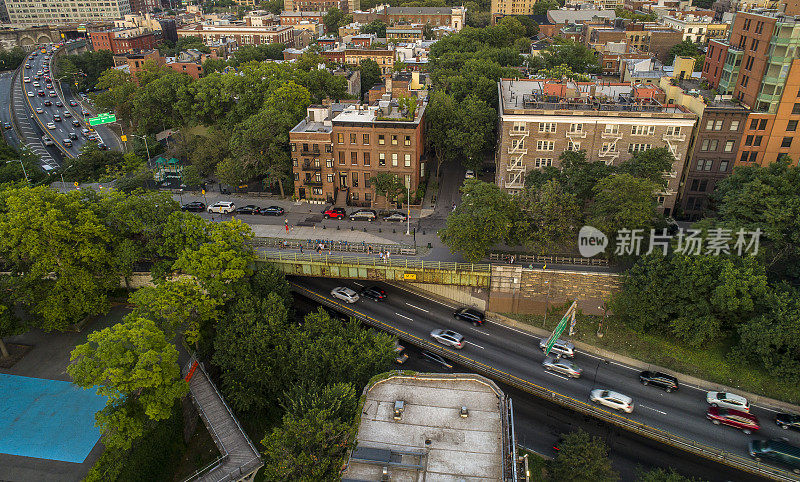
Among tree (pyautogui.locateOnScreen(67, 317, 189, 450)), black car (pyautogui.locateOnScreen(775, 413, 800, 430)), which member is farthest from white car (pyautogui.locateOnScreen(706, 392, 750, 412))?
tree (pyautogui.locateOnScreen(67, 317, 189, 450))

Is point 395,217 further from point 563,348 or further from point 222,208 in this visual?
point 563,348

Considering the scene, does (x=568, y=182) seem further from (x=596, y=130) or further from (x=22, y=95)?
(x=22, y=95)

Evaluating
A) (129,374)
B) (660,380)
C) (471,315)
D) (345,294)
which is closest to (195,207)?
(345,294)

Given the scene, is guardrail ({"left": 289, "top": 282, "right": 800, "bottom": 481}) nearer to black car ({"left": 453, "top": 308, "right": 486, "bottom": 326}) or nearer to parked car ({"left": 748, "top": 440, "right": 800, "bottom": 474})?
parked car ({"left": 748, "top": 440, "right": 800, "bottom": 474})

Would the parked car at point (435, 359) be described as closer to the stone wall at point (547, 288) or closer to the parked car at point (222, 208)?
the stone wall at point (547, 288)

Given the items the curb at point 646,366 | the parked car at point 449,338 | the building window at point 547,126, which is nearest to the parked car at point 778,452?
the curb at point 646,366

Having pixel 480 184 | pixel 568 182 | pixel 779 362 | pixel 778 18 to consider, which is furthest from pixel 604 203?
pixel 778 18
